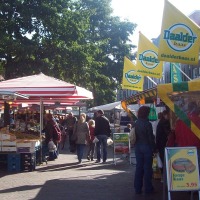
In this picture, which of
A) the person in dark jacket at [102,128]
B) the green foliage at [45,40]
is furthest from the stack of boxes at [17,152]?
the green foliage at [45,40]

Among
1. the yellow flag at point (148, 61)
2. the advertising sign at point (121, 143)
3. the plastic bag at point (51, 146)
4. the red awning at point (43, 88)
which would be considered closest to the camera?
the red awning at point (43, 88)

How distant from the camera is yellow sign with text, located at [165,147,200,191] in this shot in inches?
297

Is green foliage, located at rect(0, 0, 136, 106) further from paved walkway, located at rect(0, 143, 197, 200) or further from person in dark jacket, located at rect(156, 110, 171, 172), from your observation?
person in dark jacket, located at rect(156, 110, 171, 172)

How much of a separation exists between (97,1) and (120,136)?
32903mm

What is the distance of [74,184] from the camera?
416 inches

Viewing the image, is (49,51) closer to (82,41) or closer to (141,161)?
(82,41)

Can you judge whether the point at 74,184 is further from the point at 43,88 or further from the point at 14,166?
the point at 43,88

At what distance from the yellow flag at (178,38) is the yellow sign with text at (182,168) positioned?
89.2 inches

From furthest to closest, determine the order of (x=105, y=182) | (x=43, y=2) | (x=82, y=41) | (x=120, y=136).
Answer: (x=82, y=41) < (x=43, y=2) < (x=120, y=136) < (x=105, y=182)

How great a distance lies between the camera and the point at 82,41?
95.2ft

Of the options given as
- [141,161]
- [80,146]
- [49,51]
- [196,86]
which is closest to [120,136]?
[80,146]

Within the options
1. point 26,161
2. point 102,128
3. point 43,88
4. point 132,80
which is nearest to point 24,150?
point 26,161

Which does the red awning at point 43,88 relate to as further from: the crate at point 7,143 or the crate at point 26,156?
the crate at point 26,156

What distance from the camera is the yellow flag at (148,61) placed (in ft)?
46.6
